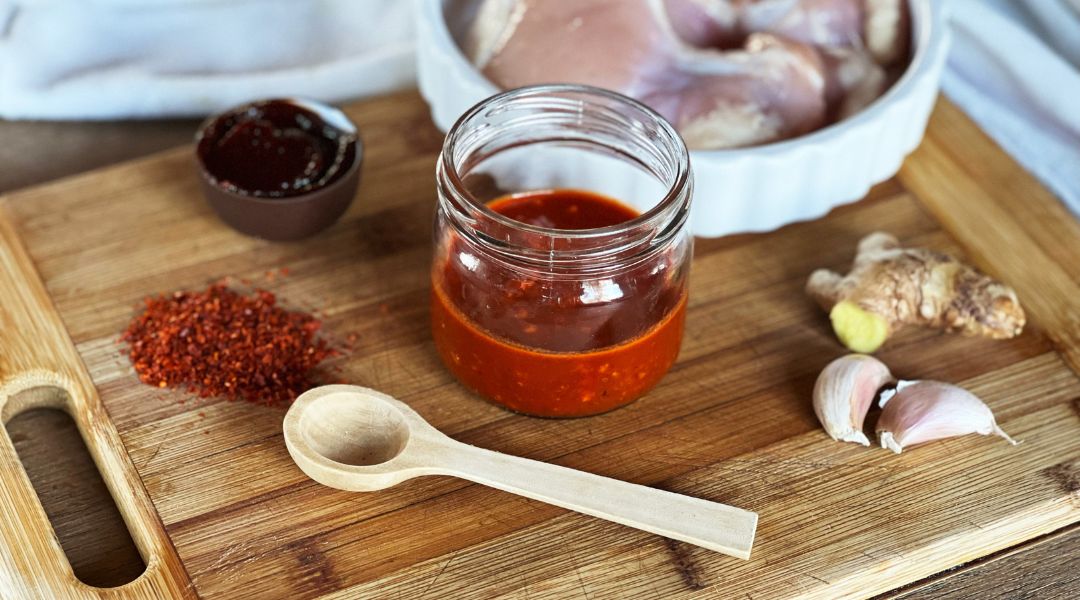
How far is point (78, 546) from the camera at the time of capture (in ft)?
4.51

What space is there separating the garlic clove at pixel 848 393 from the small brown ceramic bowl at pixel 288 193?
74cm

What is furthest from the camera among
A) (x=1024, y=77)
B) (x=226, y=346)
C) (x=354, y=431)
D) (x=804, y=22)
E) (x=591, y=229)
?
(x=1024, y=77)

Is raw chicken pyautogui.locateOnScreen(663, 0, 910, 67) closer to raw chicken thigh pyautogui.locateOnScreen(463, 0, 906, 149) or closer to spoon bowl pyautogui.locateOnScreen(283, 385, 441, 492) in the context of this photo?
raw chicken thigh pyautogui.locateOnScreen(463, 0, 906, 149)

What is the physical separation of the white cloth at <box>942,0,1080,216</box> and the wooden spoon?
100 centimetres

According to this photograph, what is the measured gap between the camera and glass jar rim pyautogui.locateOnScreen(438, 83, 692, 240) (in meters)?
1.28

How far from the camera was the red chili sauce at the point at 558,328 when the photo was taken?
4.45 feet

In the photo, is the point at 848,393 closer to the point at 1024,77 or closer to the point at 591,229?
the point at 591,229

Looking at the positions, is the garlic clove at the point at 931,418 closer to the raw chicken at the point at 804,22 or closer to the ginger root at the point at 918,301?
the ginger root at the point at 918,301

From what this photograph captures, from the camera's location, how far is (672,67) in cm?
173

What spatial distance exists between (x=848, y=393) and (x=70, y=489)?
997 mm

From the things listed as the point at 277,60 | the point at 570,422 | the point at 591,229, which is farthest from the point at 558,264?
the point at 277,60

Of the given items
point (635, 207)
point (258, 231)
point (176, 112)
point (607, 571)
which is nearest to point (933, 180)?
point (635, 207)

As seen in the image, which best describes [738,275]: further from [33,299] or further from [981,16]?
[33,299]

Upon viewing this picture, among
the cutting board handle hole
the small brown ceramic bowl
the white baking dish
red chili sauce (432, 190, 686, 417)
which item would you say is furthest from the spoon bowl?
the white baking dish
